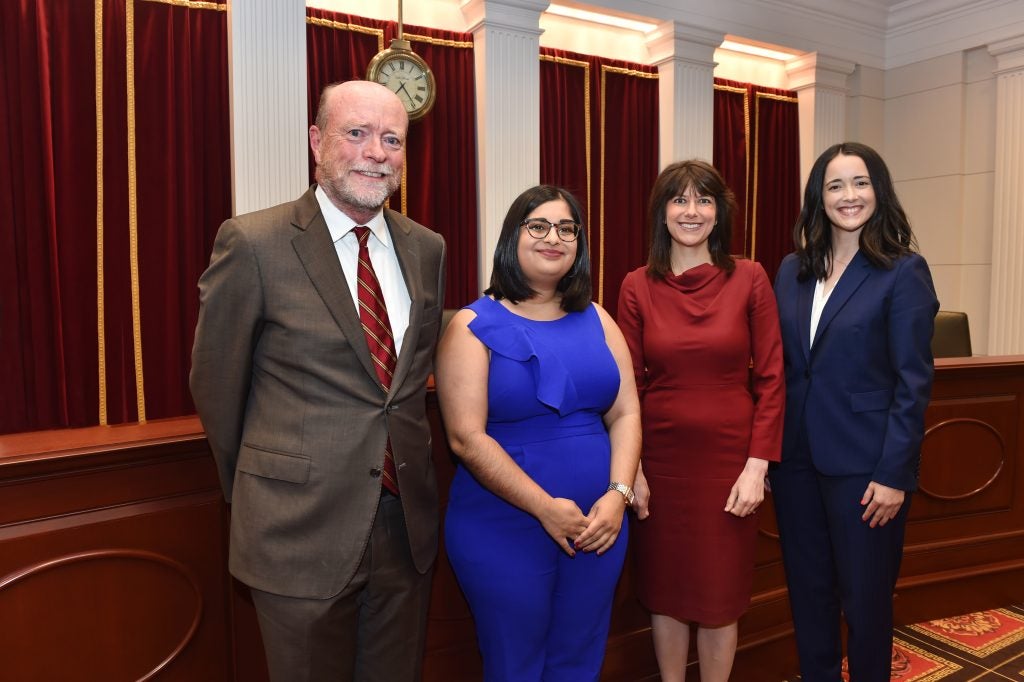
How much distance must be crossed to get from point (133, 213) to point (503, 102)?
2.37 metres

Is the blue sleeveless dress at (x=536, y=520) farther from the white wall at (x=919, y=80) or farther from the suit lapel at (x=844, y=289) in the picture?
the white wall at (x=919, y=80)

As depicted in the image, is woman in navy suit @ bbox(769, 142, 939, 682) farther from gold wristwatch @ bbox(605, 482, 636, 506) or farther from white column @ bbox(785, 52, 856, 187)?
white column @ bbox(785, 52, 856, 187)

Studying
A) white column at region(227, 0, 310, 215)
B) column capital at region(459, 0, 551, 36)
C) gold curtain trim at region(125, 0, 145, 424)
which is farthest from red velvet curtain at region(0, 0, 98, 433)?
column capital at region(459, 0, 551, 36)

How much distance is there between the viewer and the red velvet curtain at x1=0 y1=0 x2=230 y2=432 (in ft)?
12.5

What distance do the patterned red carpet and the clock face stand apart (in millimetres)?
3721

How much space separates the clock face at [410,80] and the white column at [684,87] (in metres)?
2.08

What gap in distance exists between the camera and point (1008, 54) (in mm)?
5867

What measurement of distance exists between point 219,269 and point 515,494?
2.49 ft

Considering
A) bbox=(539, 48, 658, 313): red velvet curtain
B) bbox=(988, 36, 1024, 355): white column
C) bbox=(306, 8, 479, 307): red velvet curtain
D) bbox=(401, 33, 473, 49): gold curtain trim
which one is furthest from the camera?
bbox=(988, 36, 1024, 355): white column

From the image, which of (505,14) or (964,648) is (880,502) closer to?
(964,648)

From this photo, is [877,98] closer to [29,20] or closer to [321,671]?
[29,20]

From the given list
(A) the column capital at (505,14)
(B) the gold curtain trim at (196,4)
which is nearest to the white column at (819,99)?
(A) the column capital at (505,14)

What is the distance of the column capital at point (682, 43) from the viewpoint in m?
5.58

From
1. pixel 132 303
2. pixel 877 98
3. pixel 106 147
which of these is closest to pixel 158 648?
pixel 132 303
